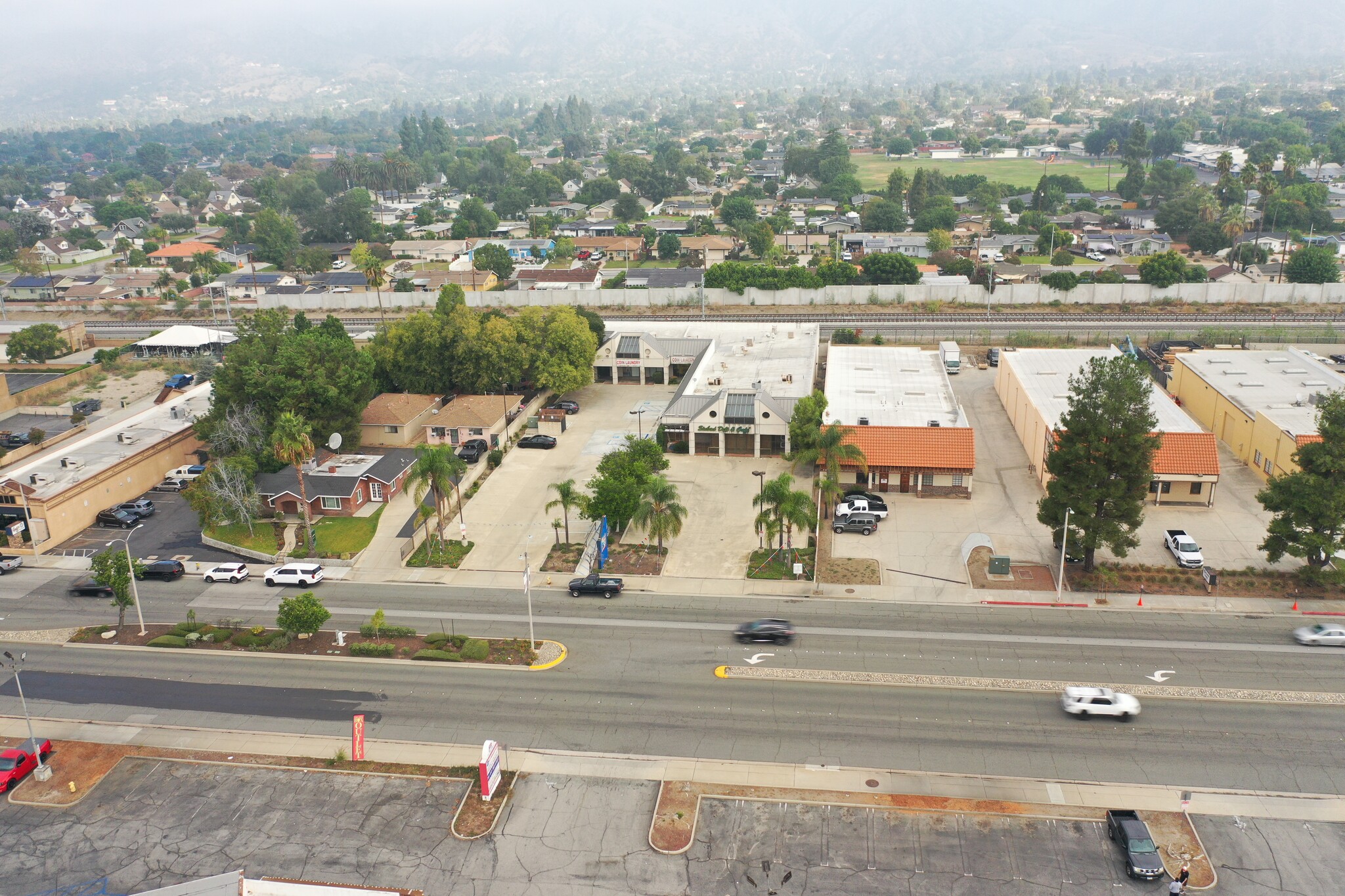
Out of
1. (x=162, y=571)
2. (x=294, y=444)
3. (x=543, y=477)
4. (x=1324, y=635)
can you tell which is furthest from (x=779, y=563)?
(x=162, y=571)

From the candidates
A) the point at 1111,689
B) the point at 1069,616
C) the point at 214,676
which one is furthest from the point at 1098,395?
the point at 214,676

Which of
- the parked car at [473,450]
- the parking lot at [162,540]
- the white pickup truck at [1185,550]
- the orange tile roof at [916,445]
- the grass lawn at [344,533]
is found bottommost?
the parking lot at [162,540]

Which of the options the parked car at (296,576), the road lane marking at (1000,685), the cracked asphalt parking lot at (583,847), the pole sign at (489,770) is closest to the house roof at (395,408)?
the parked car at (296,576)

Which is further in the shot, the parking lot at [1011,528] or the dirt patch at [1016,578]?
the parking lot at [1011,528]

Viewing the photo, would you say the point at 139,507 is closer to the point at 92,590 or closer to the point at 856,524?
the point at 92,590

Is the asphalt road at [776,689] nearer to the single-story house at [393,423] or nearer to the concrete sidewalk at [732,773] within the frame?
the concrete sidewalk at [732,773]

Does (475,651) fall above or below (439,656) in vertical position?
above

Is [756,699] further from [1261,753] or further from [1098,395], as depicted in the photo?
[1098,395]
